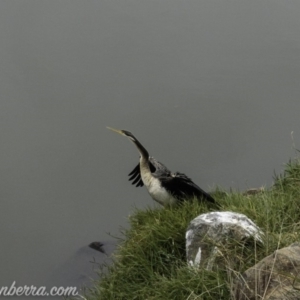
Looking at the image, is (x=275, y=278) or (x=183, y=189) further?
(x=183, y=189)

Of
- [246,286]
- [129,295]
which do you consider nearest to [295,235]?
[246,286]

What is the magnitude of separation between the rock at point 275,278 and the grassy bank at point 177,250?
1.23 feet

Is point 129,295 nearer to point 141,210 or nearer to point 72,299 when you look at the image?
point 72,299

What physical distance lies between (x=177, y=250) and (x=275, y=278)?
5.38 feet

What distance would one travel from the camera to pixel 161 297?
4188 millimetres

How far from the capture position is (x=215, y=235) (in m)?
4.29

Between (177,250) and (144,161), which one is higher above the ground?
(144,161)

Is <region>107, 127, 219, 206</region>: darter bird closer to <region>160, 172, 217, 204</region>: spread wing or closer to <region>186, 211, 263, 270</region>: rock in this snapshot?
<region>160, 172, 217, 204</region>: spread wing

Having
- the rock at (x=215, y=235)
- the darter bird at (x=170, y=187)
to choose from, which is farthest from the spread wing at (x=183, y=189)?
the rock at (x=215, y=235)

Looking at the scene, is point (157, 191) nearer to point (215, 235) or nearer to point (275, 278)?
point (215, 235)

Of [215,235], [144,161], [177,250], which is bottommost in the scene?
[177,250]

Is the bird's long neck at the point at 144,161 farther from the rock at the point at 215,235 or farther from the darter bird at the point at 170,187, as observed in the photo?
the rock at the point at 215,235

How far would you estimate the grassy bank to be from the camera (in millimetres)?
3994

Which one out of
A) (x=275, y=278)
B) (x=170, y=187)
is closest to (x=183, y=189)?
(x=170, y=187)
